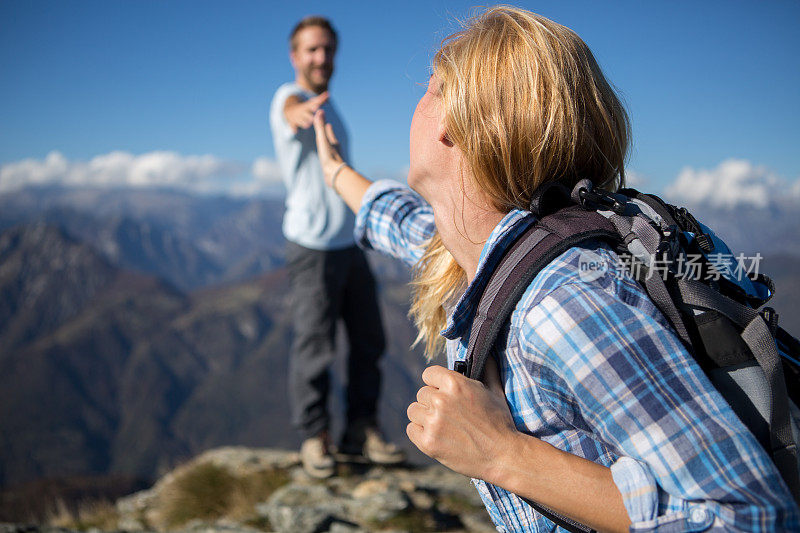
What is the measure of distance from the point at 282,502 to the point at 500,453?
4204 mm

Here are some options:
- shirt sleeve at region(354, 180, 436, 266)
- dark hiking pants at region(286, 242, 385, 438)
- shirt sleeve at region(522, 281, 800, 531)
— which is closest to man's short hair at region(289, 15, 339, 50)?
dark hiking pants at region(286, 242, 385, 438)

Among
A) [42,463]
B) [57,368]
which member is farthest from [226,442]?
[57,368]

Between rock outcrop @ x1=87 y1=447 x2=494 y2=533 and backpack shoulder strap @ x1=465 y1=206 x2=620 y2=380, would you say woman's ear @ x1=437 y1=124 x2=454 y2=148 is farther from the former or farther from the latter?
rock outcrop @ x1=87 y1=447 x2=494 y2=533

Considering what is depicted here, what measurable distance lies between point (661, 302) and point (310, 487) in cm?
481

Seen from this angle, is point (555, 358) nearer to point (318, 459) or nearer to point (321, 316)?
point (321, 316)

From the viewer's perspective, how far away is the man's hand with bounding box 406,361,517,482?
1.50 meters

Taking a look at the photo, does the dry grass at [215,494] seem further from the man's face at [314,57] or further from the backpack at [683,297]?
the backpack at [683,297]

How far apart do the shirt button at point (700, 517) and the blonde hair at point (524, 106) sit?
0.99m

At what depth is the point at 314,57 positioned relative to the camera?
5.61m

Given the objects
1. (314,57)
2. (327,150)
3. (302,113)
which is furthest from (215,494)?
(314,57)

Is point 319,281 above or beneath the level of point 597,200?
beneath

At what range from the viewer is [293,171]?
17.8 feet

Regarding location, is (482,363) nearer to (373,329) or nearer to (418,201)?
(418,201)

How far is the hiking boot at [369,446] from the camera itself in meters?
5.88
